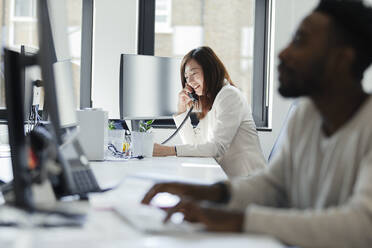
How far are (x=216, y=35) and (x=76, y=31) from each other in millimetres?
1235

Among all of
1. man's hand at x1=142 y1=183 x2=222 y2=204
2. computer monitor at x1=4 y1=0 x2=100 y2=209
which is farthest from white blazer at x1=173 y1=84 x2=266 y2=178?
man's hand at x1=142 y1=183 x2=222 y2=204

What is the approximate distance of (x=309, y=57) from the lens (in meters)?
1.20

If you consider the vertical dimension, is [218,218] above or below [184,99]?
below

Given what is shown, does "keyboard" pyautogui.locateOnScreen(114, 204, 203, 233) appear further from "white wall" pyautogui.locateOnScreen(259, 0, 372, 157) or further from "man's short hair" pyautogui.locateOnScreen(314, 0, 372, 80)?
"white wall" pyautogui.locateOnScreen(259, 0, 372, 157)

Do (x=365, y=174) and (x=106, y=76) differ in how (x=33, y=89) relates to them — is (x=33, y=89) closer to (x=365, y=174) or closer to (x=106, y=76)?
(x=106, y=76)

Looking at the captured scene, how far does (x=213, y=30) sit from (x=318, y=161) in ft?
10.1

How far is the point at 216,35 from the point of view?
4.13m

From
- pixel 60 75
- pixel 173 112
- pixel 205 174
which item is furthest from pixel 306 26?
pixel 173 112

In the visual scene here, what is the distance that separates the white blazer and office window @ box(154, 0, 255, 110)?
1.38m

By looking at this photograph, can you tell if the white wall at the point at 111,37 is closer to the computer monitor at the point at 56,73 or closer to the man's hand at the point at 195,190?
the computer monitor at the point at 56,73

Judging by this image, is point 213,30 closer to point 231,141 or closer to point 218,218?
point 231,141

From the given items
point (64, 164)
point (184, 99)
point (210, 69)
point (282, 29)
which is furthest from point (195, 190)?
point (282, 29)

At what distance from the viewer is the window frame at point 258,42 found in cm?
414

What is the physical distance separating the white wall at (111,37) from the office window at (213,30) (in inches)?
9.5
